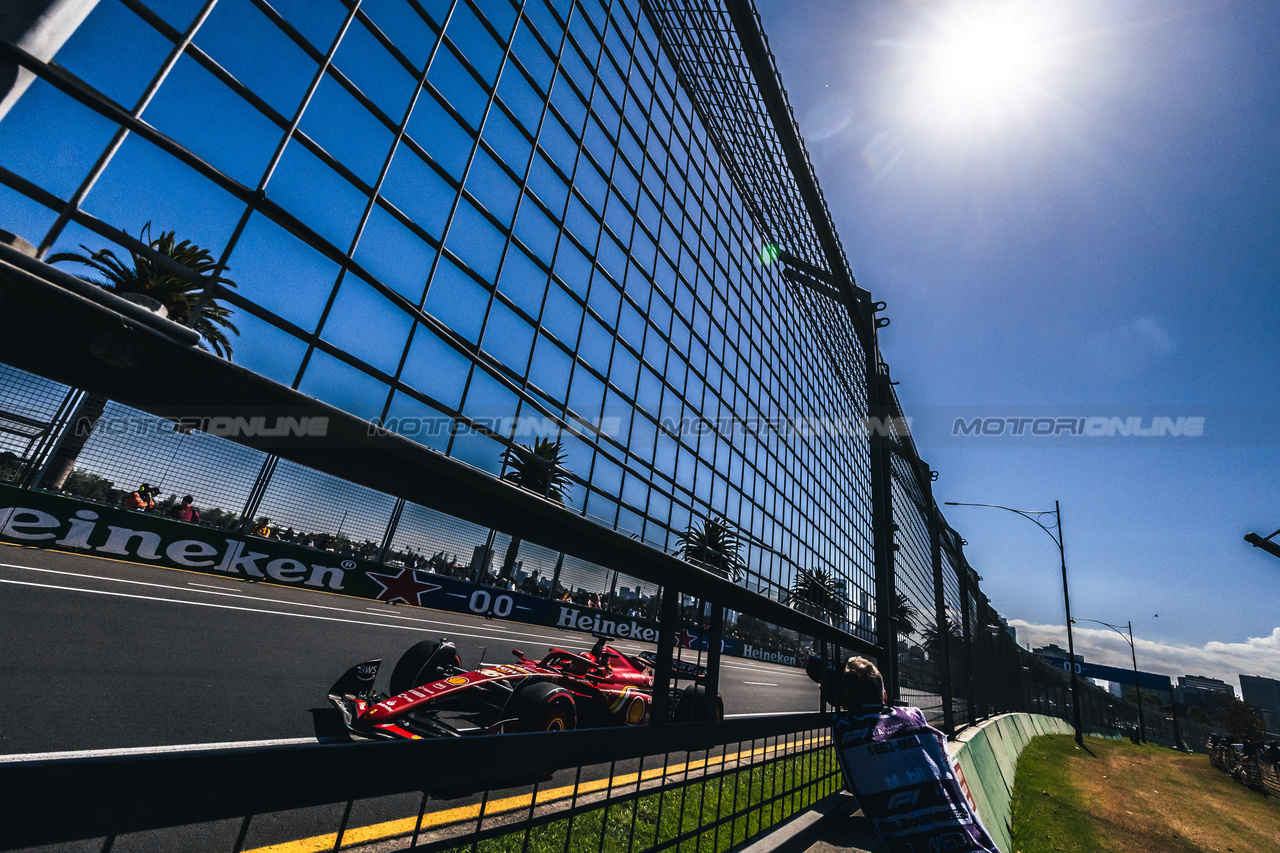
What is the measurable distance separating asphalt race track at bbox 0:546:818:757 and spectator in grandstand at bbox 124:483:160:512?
1.03 meters

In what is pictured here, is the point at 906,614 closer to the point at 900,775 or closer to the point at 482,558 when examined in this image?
the point at 900,775

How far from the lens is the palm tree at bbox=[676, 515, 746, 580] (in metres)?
2.50

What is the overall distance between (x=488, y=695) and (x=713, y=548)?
3.97 meters

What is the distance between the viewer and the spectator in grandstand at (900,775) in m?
1.99

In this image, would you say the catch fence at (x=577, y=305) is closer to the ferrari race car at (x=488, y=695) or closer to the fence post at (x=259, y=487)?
the ferrari race car at (x=488, y=695)

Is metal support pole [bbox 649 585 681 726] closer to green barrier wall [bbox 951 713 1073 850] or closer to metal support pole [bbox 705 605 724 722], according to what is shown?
metal support pole [bbox 705 605 724 722]

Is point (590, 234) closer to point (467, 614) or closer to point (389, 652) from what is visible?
point (389, 652)

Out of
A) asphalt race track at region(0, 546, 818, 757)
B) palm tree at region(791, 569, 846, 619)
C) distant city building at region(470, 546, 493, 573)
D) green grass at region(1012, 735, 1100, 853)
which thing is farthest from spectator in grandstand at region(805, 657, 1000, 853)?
distant city building at region(470, 546, 493, 573)

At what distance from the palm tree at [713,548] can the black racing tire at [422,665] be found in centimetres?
349

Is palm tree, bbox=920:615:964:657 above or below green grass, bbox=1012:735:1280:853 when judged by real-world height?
above

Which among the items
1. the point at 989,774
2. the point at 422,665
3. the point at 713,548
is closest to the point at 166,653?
the point at 422,665

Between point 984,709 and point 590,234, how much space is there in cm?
1244

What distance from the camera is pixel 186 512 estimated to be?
1078 centimetres

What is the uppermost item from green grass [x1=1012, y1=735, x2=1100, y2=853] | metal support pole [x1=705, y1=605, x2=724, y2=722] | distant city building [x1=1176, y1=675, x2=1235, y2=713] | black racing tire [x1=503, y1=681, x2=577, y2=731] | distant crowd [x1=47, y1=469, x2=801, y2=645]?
distant city building [x1=1176, y1=675, x2=1235, y2=713]
